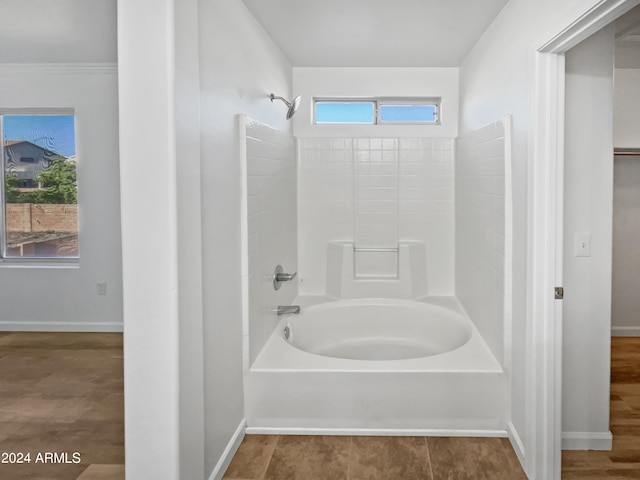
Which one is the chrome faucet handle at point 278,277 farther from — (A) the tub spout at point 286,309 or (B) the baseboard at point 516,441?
(B) the baseboard at point 516,441

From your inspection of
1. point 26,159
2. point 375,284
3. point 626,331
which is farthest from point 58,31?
point 626,331

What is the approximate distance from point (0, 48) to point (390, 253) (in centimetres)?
355

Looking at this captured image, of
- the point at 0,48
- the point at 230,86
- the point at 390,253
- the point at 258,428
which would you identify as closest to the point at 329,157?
the point at 390,253

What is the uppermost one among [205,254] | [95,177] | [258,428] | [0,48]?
[0,48]

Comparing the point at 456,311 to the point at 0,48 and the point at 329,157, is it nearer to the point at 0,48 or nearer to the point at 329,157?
the point at 329,157

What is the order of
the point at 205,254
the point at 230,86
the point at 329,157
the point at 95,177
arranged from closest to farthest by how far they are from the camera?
the point at 205,254
the point at 230,86
the point at 329,157
the point at 95,177

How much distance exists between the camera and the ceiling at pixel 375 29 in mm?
3057

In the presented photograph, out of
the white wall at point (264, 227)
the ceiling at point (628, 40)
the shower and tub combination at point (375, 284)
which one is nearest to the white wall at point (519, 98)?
the shower and tub combination at point (375, 284)

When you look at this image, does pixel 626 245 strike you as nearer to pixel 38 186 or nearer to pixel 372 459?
pixel 372 459

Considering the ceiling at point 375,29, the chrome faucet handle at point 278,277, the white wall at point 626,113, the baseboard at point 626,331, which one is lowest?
the baseboard at point 626,331

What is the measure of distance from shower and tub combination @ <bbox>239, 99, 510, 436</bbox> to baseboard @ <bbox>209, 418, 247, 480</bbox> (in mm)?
108

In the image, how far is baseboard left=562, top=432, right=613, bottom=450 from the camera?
9.46ft

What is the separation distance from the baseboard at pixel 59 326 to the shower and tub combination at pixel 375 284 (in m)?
1.91

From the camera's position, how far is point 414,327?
4355 mm
